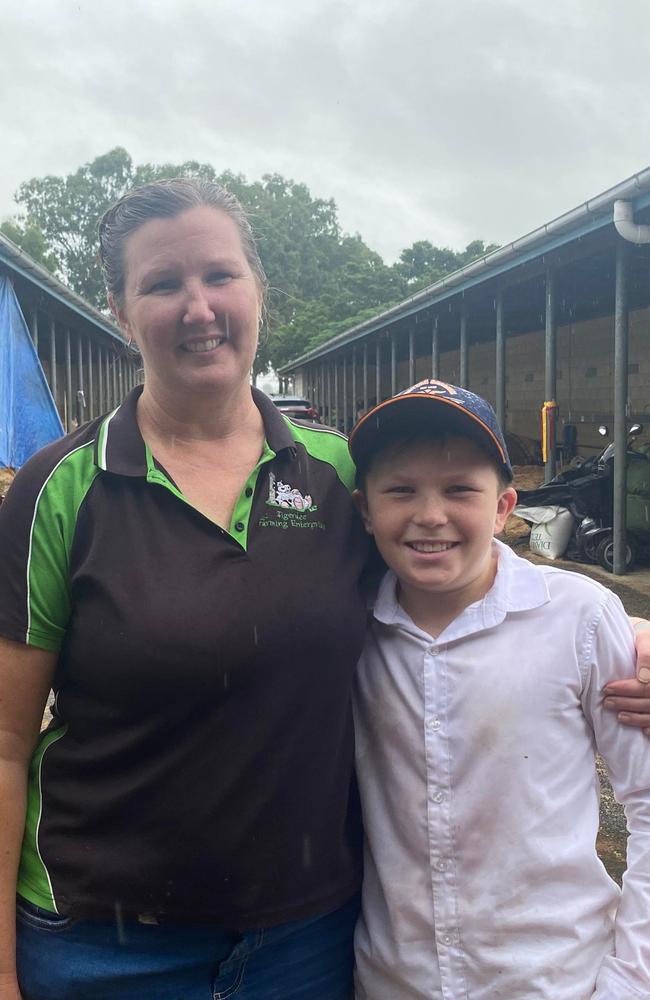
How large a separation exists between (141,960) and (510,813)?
656 mm

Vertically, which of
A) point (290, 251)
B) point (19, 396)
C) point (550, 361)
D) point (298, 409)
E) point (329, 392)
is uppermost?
point (290, 251)

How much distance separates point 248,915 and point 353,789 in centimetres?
30

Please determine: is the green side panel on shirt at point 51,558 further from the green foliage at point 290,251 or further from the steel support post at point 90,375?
the green foliage at point 290,251

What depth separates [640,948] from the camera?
4.43 ft

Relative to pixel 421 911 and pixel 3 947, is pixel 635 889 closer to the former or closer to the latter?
pixel 421 911

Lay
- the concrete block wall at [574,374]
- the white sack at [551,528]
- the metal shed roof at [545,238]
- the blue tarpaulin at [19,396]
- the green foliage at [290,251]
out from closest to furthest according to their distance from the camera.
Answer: the metal shed roof at [545,238], the blue tarpaulin at [19,396], the white sack at [551,528], the concrete block wall at [574,374], the green foliage at [290,251]

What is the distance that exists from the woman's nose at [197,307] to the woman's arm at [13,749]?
0.64 m

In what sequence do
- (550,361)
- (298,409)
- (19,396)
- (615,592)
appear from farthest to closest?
(298,409), (550,361), (19,396), (615,592)

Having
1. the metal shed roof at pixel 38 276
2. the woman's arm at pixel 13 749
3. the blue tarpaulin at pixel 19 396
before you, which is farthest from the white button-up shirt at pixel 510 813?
the blue tarpaulin at pixel 19 396

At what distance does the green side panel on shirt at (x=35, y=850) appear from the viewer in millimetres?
1429

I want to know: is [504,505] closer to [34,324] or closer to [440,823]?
[440,823]

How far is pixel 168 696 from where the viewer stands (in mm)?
1356

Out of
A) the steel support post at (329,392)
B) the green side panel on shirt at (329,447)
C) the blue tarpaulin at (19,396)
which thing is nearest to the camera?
the green side panel on shirt at (329,447)

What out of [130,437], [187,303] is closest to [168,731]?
[130,437]
